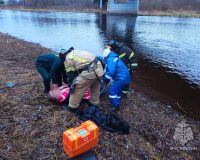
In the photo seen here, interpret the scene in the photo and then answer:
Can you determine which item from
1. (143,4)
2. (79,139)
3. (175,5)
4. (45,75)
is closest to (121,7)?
(143,4)

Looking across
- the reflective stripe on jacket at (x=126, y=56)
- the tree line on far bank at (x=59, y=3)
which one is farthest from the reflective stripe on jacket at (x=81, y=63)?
the tree line on far bank at (x=59, y=3)

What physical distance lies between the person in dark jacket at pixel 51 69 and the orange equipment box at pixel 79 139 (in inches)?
80.8

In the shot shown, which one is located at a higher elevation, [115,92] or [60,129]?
[115,92]

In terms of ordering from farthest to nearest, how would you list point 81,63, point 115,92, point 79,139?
point 115,92
point 81,63
point 79,139

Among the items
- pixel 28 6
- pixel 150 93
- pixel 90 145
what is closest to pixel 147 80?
pixel 150 93

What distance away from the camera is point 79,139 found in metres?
2.85

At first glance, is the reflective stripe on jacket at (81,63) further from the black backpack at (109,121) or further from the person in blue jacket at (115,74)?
the black backpack at (109,121)

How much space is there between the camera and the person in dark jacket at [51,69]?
4.77m

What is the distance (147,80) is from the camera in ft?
30.1

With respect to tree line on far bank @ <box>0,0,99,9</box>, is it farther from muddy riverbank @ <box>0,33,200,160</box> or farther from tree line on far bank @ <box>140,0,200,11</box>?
muddy riverbank @ <box>0,33,200,160</box>

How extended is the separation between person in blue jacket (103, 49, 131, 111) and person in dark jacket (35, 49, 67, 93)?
1033mm

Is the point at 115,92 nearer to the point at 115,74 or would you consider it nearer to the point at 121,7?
the point at 115,74

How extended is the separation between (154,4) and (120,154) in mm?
53619

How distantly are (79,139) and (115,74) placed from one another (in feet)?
8.06
